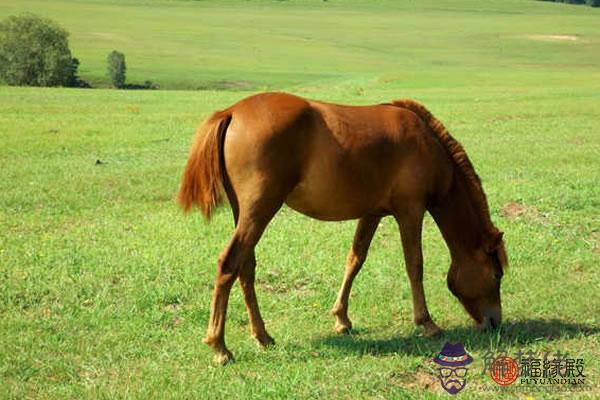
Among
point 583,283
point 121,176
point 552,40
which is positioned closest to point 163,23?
point 552,40

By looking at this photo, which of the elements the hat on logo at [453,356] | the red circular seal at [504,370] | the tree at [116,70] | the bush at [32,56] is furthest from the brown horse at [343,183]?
the tree at [116,70]

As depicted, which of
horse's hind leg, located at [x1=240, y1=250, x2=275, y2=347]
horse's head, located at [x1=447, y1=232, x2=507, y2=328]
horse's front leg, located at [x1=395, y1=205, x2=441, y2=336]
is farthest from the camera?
horse's head, located at [x1=447, y1=232, x2=507, y2=328]

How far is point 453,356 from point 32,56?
5755cm

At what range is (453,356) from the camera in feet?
19.9

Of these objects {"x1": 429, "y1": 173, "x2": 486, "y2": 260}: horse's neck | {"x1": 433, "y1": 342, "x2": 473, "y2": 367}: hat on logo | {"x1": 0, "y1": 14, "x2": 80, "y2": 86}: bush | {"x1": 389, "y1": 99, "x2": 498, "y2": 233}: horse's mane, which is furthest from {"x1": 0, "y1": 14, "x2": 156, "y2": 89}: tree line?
{"x1": 433, "y1": 342, "x2": 473, "y2": 367}: hat on logo

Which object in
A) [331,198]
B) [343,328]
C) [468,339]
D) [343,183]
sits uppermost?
[343,183]

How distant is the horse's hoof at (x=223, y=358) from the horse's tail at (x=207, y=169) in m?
1.14

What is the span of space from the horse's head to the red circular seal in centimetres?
74

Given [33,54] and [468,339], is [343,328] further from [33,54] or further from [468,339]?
[33,54]

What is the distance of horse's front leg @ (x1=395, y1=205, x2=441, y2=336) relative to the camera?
21.4 ft

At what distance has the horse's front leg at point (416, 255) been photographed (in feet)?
21.4

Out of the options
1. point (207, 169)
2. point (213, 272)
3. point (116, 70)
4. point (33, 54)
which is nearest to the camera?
point (207, 169)

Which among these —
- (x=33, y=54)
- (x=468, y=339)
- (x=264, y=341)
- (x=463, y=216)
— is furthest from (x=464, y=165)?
(x=33, y=54)

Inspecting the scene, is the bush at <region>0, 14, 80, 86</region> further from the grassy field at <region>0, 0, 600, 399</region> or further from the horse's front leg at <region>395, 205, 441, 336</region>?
the horse's front leg at <region>395, 205, 441, 336</region>
